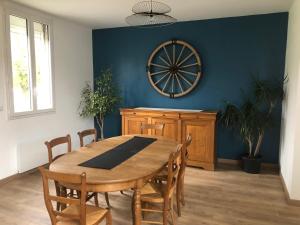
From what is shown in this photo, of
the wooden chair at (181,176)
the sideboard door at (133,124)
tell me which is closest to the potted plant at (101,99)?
the sideboard door at (133,124)

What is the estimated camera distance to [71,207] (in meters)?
2.04

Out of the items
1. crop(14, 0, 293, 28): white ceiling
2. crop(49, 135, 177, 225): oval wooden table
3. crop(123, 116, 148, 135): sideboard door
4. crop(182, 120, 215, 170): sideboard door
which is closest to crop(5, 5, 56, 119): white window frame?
crop(14, 0, 293, 28): white ceiling

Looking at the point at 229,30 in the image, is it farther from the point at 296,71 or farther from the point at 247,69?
the point at 296,71

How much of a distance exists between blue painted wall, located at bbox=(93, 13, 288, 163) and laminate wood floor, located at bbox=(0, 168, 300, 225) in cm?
92

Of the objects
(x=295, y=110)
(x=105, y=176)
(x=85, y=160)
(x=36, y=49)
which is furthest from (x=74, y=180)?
(x=36, y=49)

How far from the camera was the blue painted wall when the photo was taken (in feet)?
13.5

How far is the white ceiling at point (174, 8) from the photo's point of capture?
347 centimetres

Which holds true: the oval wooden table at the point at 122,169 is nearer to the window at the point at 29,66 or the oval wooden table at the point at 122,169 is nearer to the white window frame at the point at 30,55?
the white window frame at the point at 30,55

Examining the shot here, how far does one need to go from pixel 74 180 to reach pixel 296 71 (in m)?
2.71

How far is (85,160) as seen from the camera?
91.5 inches

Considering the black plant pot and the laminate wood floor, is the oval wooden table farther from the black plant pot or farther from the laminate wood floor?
the black plant pot

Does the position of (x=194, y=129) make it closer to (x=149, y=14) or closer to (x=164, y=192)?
(x=164, y=192)

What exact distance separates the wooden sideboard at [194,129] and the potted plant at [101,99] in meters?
0.82

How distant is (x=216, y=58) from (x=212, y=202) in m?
2.47
